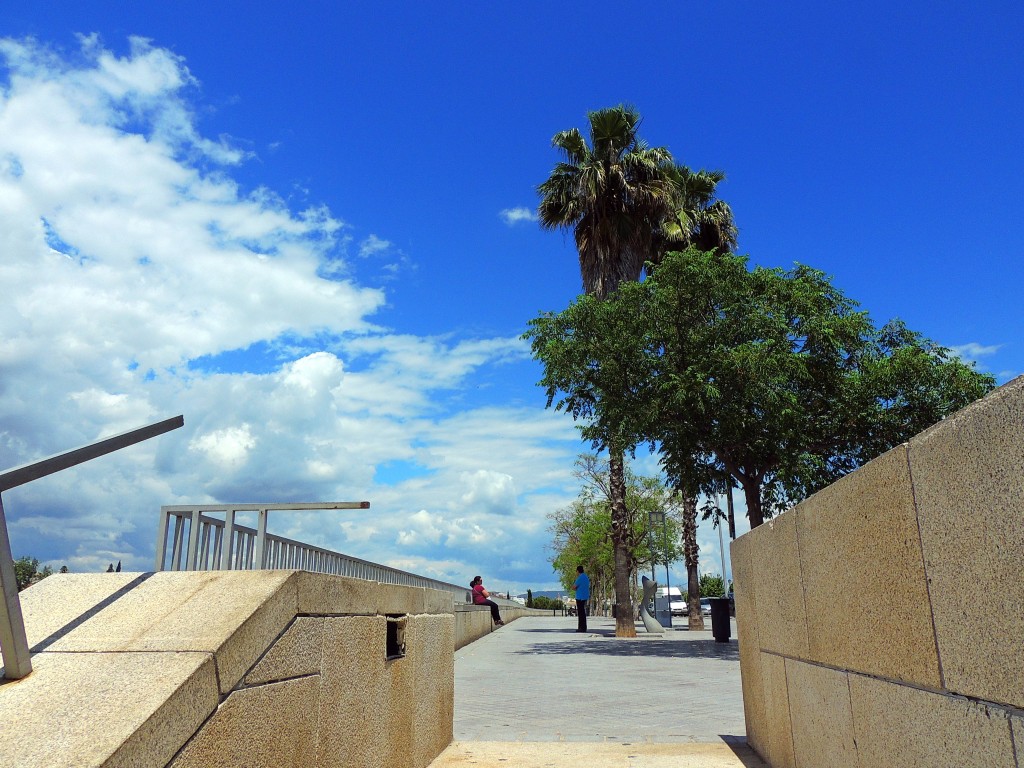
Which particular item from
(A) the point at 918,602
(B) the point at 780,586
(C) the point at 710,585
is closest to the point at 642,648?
(B) the point at 780,586

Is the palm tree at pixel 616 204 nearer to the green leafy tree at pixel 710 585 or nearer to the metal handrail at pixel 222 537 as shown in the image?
the metal handrail at pixel 222 537

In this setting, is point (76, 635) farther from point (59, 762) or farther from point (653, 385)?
point (653, 385)

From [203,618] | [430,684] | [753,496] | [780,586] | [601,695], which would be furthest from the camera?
[753,496]

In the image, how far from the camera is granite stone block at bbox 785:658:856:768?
11.7ft

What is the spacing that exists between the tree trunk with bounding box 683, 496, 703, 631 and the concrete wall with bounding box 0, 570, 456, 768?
77.4 feet

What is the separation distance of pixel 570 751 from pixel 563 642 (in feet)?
48.8

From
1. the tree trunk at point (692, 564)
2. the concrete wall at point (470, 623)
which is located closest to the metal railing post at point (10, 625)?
the concrete wall at point (470, 623)

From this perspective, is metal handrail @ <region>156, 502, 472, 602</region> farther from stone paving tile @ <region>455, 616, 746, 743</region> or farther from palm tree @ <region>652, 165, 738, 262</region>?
palm tree @ <region>652, 165, 738, 262</region>

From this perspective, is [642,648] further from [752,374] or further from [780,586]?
[780,586]

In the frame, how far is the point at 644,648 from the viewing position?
1761cm

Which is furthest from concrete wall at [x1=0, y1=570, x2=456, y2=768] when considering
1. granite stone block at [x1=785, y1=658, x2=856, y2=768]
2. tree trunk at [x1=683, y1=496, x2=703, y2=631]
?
tree trunk at [x1=683, y1=496, x2=703, y2=631]

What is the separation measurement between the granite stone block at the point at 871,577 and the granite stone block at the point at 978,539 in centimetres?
14

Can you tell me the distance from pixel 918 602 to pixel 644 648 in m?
16.0

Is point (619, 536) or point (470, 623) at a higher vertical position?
point (619, 536)
